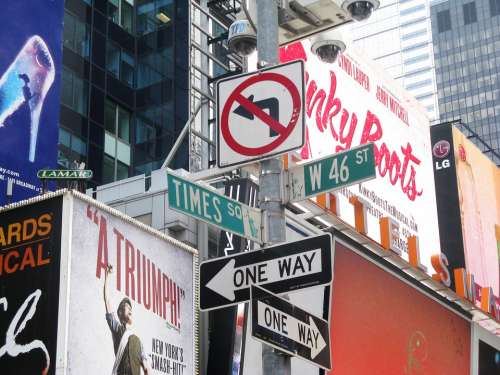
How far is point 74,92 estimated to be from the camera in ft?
182

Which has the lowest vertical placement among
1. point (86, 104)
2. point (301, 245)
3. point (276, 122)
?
point (301, 245)

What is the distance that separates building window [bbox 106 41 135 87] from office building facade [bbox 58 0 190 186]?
60 mm

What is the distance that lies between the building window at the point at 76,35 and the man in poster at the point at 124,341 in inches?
1736

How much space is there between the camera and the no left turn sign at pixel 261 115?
9.04 meters

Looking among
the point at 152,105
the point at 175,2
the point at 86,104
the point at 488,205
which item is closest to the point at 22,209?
the point at 488,205

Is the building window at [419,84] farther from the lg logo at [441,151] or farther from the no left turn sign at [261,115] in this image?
the no left turn sign at [261,115]

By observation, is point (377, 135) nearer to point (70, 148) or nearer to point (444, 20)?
point (70, 148)

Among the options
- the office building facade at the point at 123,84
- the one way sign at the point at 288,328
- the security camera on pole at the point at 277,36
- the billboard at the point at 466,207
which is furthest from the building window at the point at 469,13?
the one way sign at the point at 288,328

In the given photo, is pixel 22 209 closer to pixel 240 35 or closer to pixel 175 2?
pixel 240 35

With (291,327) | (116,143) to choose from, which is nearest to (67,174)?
(291,327)

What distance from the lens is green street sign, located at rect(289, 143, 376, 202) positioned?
28.9 feet

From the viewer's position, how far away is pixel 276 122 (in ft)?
30.0

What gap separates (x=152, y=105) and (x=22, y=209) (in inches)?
1881

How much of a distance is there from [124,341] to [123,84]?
48385 millimetres
